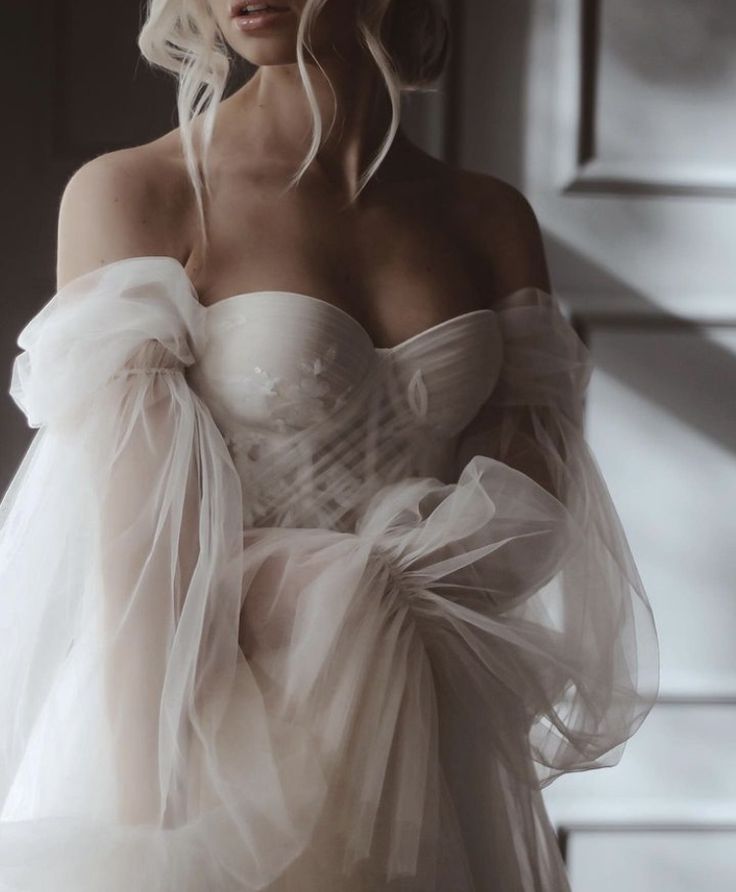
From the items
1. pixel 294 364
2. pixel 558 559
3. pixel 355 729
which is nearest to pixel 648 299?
pixel 558 559

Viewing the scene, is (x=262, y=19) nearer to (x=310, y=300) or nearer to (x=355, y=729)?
(x=310, y=300)

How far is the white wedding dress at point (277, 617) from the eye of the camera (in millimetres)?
766

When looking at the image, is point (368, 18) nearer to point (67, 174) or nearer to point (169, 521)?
point (169, 521)

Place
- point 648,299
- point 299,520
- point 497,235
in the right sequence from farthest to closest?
point 648,299, point 497,235, point 299,520

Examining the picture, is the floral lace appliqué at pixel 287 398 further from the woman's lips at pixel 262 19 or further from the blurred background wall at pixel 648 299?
the blurred background wall at pixel 648 299

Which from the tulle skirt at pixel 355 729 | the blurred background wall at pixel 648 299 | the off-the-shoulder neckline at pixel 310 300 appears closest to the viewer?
the tulle skirt at pixel 355 729

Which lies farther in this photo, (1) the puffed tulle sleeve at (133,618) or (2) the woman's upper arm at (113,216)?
(2) the woman's upper arm at (113,216)

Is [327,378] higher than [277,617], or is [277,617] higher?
[327,378]

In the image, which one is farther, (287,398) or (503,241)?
(503,241)

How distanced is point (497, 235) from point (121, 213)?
345mm

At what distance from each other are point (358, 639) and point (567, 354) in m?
0.37

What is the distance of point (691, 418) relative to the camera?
1.58 metres

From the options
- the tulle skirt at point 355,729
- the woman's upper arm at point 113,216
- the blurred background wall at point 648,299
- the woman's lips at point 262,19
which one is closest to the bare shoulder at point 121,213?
the woman's upper arm at point 113,216

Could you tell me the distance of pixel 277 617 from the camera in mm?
830
